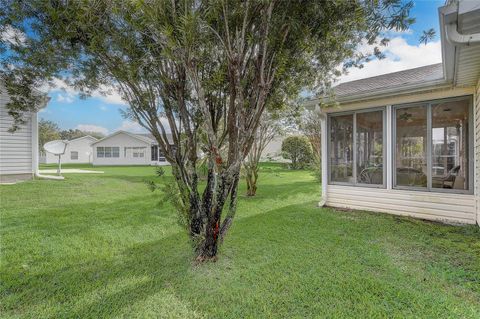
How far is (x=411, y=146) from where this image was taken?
5863 mm

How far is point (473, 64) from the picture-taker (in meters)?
3.89

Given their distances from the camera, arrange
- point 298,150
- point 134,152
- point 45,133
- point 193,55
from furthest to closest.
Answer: point 45,133 → point 134,152 → point 298,150 → point 193,55

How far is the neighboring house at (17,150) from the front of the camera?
33.1ft

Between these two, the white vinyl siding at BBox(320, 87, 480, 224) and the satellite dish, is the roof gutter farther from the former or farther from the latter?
the satellite dish

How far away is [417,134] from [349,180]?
1.90 m

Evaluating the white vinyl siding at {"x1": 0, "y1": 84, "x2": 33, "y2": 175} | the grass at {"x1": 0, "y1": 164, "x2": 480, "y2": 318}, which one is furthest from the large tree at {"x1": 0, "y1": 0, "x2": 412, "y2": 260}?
the white vinyl siding at {"x1": 0, "y1": 84, "x2": 33, "y2": 175}

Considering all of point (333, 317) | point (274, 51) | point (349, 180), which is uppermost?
point (274, 51)

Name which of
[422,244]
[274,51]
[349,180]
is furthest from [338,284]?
[349,180]

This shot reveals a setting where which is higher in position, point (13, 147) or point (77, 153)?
point (77, 153)

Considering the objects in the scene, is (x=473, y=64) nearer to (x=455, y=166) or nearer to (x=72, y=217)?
(x=455, y=166)

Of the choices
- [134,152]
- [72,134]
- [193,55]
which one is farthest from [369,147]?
[72,134]

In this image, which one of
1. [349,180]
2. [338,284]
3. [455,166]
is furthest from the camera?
[349,180]

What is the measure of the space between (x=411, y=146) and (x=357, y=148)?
1165 mm

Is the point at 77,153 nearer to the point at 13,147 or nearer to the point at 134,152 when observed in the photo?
the point at 134,152
